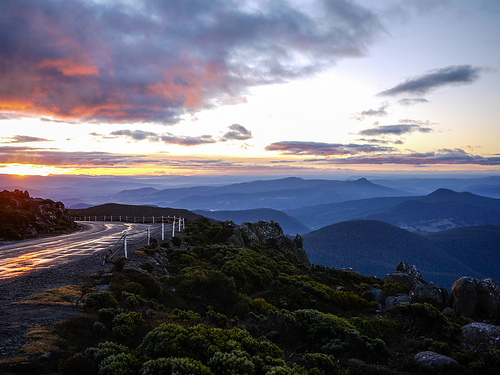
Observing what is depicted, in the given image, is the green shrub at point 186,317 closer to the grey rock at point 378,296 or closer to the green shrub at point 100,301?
the green shrub at point 100,301

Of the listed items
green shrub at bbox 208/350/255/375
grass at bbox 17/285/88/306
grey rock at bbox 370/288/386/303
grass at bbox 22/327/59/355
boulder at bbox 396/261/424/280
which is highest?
grass at bbox 22/327/59/355

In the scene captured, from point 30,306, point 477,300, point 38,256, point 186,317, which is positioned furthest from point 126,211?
point 477,300

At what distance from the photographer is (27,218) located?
30.2 m

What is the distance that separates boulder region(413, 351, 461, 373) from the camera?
844 centimetres

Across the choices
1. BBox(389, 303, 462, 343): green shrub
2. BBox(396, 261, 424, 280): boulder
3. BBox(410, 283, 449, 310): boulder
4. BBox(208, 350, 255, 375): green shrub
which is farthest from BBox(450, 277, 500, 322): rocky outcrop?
BBox(208, 350, 255, 375): green shrub

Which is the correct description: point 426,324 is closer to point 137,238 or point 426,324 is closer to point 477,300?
point 477,300

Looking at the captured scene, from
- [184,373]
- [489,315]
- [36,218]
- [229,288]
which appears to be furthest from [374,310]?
[36,218]

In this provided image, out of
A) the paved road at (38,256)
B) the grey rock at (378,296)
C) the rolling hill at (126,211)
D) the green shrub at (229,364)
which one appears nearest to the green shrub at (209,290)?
the green shrub at (229,364)

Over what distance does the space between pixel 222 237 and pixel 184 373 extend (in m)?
26.4

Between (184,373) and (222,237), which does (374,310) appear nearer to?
A: (184,373)

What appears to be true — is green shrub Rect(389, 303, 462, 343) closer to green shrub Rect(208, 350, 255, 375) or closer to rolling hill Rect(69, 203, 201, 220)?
green shrub Rect(208, 350, 255, 375)

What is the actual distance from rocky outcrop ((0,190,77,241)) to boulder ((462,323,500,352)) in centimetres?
3456

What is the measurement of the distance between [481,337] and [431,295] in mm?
9062

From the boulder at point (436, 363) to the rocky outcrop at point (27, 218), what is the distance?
107 ft
